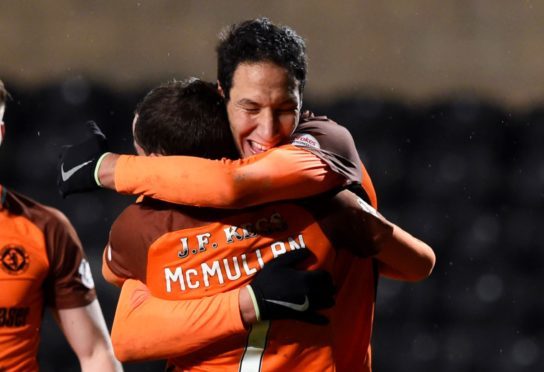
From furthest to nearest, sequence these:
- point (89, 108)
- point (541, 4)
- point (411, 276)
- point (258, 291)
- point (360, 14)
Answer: point (541, 4) < point (360, 14) < point (89, 108) < point (411, 276) < point (258, 291)

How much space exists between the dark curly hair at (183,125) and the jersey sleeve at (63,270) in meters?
0.64

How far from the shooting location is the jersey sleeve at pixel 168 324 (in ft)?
5.81

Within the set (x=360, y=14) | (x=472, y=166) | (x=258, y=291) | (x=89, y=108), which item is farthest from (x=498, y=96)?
(x=258, y=291)

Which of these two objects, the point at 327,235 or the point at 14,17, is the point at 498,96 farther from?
the point at 327,235

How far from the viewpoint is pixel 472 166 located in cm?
400

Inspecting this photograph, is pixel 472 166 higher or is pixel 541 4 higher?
pixel 541 4

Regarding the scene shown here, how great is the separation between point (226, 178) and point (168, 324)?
237 millimetres

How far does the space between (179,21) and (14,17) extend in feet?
1.68

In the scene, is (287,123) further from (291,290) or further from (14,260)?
(14,260)

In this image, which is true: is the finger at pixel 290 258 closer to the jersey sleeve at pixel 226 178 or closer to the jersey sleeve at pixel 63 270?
the jersey sleeve at pixel 226 178

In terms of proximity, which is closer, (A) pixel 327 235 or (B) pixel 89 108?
(A) pixel 327 235

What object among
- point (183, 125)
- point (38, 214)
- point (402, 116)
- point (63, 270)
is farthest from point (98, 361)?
point (402, 116)

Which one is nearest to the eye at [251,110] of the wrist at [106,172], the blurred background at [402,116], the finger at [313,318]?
the wrist at [106,172]

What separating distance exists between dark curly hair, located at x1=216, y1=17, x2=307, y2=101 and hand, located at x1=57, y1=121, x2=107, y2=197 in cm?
22
